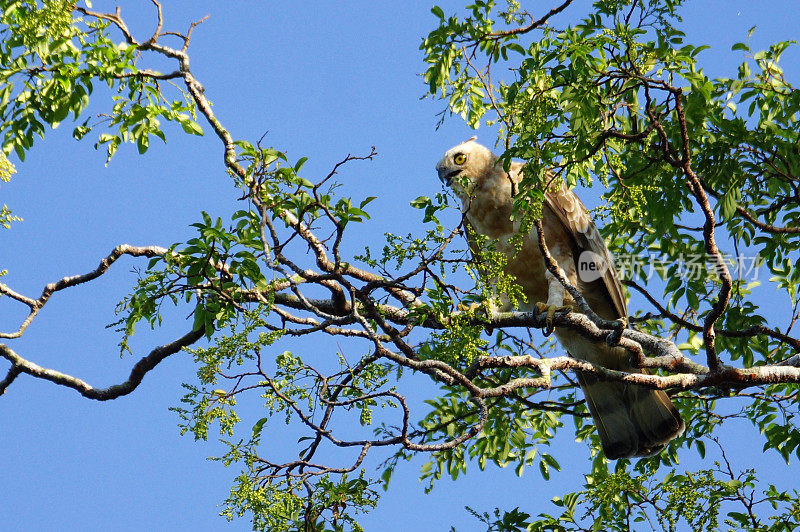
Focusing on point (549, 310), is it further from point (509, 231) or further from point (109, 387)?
point (109, 387)

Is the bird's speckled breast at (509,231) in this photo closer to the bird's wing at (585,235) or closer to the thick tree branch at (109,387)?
the bird's wing at (585,235)

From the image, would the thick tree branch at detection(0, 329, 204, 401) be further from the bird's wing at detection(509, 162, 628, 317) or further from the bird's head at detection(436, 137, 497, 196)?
the bird's wing at detection(509, 162, 628, 317)

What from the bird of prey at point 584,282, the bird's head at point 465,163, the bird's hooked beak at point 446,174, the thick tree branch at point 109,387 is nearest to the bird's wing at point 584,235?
the bird of prey at point 584,282

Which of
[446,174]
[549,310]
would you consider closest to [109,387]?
[549,310]

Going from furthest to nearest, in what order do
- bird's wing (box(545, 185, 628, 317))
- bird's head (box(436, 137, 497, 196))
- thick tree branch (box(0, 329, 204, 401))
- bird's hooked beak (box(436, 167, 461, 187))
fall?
bird's hooked beak (box(436, 167, 461, 187)), bird's head (box(436, 137, 497, 196)), bird's wing (box(545, 185, 628, 317)), thick tree branch (box(0, 329, 204, 401))

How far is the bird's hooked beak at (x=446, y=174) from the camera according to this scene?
21.4 ft

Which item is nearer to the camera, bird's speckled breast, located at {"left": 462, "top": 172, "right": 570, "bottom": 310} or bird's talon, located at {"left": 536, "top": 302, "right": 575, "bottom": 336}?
bird's talon, located at {"left": 536, "top": 302, "right": 575, "bottom": 336}

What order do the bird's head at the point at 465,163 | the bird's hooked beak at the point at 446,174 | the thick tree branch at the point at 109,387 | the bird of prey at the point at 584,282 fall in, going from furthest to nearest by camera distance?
the bird's hooked beak at the point at 446,174
the bird's head at the point at 465,163
the bird of prey at the point at 584,282
the thick tree branch at the point at 109,387

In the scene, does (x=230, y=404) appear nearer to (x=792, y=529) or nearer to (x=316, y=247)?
(x=316, y=247)

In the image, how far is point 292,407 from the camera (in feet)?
11.8

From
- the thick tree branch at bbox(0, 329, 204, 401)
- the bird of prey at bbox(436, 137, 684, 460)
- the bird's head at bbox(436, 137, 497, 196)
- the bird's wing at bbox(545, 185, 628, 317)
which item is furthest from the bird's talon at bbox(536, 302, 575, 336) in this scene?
the thick tree branch at bbox(0, 329, 204, 401)

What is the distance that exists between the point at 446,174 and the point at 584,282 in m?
1.51

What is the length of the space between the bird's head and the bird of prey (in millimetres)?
12

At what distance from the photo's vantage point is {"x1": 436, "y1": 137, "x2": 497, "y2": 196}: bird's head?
640 centimetres
